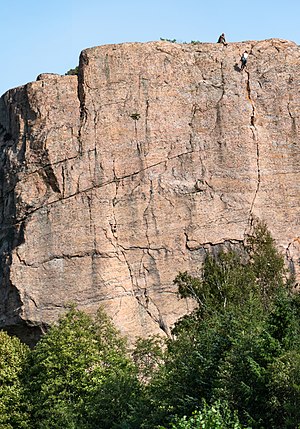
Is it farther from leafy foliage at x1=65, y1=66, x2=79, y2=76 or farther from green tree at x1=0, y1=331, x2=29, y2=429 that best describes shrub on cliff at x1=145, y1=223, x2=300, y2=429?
leafy foliage at x1=65, y1=66, x2=79, y2=76

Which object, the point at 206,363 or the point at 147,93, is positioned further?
the point at 147,93

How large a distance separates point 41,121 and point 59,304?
801cm

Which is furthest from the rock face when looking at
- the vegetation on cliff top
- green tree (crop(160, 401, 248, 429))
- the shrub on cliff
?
green tree (crop(160, 401, 248, 429))

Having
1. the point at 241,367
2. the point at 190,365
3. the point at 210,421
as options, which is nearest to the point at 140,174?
the point at 190,365

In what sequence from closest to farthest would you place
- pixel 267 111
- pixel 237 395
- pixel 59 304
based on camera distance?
pixel 237 395, pixel 59 304, pixel 267 111

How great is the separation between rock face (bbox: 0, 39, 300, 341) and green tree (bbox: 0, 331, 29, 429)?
5.00 feet

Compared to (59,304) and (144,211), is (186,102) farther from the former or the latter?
(59,304)

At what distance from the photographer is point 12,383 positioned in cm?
4388

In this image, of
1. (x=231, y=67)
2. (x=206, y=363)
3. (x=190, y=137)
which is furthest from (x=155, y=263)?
(x=206, y=363)

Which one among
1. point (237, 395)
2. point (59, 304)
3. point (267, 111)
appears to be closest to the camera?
point (237, 395)

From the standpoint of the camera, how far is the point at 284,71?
5025cm

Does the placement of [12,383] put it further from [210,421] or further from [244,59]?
[210,421]

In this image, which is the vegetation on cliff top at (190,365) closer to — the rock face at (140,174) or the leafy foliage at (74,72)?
the rock face at (140,174)

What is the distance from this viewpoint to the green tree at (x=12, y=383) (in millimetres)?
42219
